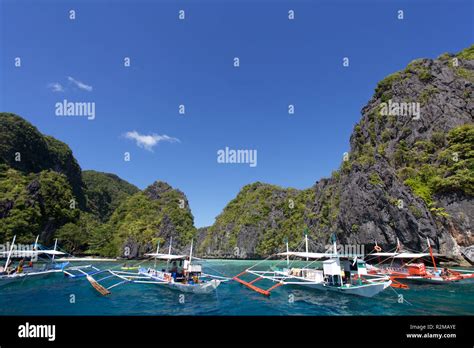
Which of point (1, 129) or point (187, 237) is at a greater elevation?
point (1, 129)

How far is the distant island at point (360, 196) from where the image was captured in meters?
51.7

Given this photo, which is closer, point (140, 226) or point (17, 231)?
point (17, 231)

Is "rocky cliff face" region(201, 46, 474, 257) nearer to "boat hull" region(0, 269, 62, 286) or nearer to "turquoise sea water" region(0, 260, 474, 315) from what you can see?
"turquoise sea water" region(0, 260, 474, 315)

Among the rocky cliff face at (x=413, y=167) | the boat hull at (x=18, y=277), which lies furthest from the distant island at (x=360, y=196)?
the boat hull at (x=18, y=277)

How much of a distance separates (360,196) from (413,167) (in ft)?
43.1

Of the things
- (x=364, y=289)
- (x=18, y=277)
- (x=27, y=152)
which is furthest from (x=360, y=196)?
(x=27, y=152)

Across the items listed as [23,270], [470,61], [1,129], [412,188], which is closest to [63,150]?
[1,129]

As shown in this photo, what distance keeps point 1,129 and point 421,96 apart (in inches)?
5727

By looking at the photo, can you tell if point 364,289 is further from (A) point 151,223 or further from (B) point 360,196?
(A) point 151,223

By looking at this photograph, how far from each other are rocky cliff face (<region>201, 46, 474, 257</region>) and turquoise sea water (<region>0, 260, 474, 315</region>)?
26009mm

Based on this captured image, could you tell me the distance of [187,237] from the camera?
11919 cm

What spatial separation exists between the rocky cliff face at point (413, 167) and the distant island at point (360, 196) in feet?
0.67

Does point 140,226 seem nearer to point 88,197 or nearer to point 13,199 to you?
point 13,199
